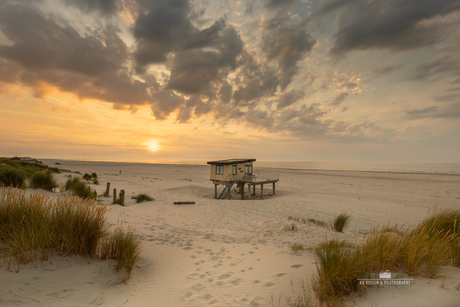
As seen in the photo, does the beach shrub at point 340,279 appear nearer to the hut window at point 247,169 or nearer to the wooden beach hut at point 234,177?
the wooden beach hut at point 234,177

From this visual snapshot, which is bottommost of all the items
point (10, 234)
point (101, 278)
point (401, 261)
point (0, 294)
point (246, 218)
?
point (246, 218)

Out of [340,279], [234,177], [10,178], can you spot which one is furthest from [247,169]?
[340,279]

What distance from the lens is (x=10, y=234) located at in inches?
157

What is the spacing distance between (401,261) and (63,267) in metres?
6.57

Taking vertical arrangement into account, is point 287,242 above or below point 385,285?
below

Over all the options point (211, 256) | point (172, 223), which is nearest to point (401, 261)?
point (211, 256)

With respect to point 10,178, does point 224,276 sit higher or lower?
lower

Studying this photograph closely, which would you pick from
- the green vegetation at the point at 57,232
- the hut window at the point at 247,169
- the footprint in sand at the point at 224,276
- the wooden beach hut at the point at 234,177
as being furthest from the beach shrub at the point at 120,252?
the hut window at the point at 247,169

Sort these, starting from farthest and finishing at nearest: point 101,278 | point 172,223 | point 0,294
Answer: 1. point 172,223
2. point 101,278
3. point 0,294

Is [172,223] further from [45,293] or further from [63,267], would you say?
[45,293]

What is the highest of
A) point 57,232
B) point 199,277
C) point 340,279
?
point 57,232

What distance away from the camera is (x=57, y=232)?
14.2 ft

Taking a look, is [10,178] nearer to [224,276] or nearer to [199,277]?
[199,277]

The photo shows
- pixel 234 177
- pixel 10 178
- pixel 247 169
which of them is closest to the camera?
pixel 10 178
